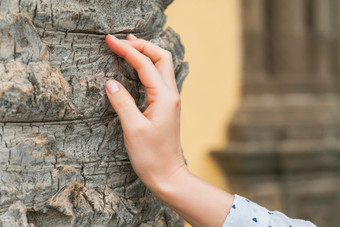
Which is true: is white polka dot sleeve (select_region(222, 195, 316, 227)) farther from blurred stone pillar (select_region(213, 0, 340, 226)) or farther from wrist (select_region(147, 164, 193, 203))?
blurred stone pillar (select_region(213, 0, 340, 226))

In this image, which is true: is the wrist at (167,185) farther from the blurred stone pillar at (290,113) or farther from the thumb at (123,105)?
the blurred stone pillar at (290,113)

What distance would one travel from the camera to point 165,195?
0.88 metres

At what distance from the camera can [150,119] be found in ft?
2.85

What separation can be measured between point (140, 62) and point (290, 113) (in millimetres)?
3453

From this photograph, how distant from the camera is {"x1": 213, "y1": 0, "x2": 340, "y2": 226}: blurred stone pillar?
4.06 meters

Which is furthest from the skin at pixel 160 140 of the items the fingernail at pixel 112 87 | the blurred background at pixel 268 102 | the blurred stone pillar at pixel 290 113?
the blurred stone pillar at pixel 290 113

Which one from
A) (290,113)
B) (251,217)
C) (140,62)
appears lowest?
(251,217)

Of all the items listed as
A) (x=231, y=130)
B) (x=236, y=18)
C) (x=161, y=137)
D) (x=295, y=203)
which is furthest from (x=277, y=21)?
(x=161, y=137)

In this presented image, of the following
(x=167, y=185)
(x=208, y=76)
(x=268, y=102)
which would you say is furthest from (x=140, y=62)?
(x=268, y=102)

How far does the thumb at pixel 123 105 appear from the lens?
86cm

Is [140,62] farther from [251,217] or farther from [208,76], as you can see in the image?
[208,76]

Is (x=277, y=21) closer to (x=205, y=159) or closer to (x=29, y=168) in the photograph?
(x=205, y=159)

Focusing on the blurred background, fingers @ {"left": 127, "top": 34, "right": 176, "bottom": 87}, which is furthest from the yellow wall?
fingers @ {"left": 127, "top": 34, "right": 176, "bottom": 87}

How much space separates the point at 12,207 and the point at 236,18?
339cm
